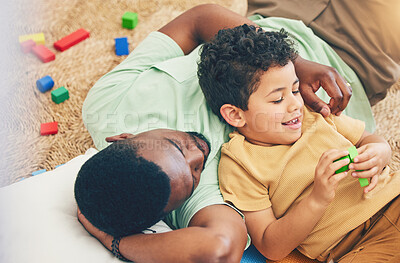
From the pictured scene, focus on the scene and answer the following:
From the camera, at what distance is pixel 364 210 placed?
0.94 metres

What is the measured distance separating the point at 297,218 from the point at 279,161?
159mm

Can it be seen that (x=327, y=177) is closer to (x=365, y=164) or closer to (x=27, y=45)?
(x=365, y=164)

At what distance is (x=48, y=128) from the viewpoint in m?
1.41

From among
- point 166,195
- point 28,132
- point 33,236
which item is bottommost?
point 28,132

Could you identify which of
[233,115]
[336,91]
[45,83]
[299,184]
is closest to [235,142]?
[233,115]

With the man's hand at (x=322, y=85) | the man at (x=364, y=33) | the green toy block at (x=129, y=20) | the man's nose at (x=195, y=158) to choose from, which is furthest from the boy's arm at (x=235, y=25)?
the green toy block at (x=129, y=20)

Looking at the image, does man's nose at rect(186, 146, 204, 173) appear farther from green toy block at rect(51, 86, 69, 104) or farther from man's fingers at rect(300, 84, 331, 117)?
green toy block at rect(51, 86, 69, 104)

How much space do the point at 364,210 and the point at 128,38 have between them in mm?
1211

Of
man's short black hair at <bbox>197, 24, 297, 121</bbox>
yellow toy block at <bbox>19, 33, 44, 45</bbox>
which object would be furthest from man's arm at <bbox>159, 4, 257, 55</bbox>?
yellow toy block at <bbox>19, 33, 44, 45</bbox>

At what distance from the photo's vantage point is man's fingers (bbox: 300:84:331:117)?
1.04m

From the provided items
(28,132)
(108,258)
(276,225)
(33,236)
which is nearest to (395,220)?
(276,225)

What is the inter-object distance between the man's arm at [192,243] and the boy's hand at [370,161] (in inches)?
11.8

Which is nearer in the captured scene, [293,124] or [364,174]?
[364,174]

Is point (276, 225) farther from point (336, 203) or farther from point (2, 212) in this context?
point (2, 212)
